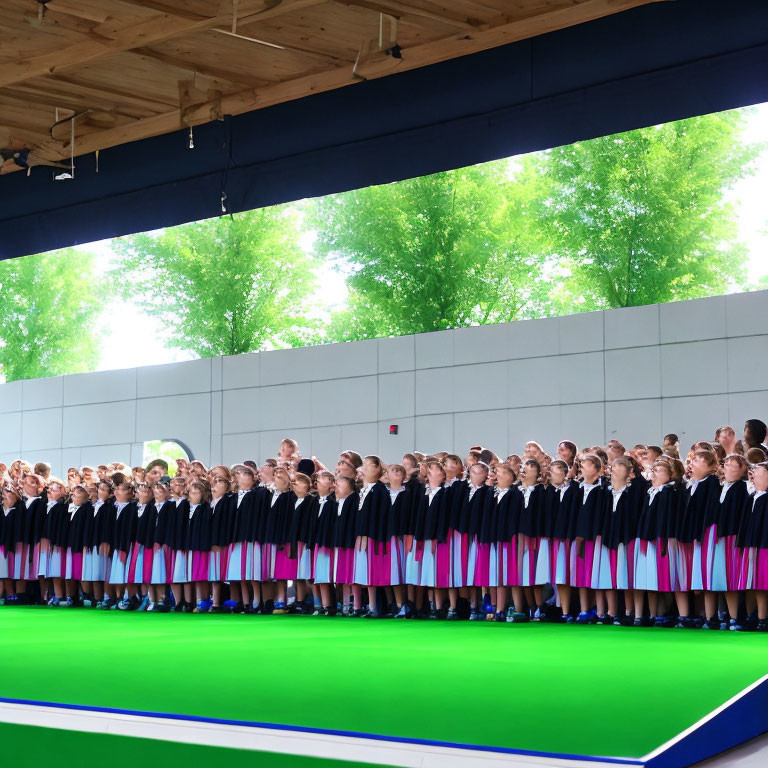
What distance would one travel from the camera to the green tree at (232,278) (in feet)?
98.9

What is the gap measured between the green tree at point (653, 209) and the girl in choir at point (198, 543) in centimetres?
1639

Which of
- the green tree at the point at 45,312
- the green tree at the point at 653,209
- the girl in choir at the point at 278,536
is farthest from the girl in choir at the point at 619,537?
the green tree at the point at 45,312

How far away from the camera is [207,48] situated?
10.5m

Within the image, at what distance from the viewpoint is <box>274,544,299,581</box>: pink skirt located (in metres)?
10.2

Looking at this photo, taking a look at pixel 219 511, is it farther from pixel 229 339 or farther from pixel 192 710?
pixel 229 339

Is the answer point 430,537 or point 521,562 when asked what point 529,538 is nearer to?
point 521,562

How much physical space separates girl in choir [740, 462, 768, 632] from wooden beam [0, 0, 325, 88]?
16.7ft

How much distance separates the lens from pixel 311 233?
1166 inches

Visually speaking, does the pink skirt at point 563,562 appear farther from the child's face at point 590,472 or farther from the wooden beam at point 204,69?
the wooden beam at point 204,69

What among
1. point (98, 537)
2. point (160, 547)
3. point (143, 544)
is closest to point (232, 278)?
point (98, 537)

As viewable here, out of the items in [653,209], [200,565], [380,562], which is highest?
[653,209]

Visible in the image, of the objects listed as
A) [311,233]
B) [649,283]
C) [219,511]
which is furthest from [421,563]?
[311,233]

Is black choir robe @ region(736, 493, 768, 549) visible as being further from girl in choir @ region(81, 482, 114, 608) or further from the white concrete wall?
girl in choir @ region(81, 482, 114, 608)

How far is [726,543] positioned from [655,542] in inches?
21.1
